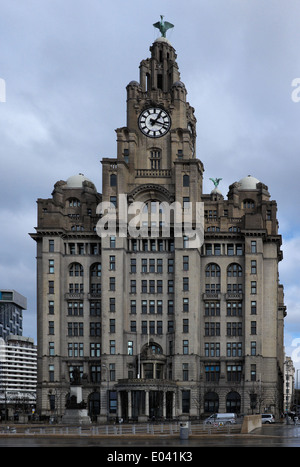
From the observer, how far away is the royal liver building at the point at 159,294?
15350cm

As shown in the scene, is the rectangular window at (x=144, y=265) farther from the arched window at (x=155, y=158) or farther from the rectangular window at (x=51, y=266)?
the arched window at (x=155, y=158)

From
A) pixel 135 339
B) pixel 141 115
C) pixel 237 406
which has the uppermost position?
pixel 141 115

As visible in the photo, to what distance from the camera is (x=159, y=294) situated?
157875 millimetres

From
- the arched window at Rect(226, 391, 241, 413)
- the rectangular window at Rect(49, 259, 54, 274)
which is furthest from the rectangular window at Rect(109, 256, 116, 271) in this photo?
the arched window at Rect(226, 391, 241, 413)

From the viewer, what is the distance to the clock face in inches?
6619

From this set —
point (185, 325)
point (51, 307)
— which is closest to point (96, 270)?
point (51, 307)

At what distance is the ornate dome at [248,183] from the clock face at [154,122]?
2053cm

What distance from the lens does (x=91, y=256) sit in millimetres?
160250

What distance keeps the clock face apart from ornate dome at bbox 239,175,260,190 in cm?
2053

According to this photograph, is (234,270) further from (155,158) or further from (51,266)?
(51,266)

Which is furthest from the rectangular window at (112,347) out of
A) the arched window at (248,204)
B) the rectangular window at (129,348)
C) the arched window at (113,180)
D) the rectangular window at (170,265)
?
the arched window at (248,204)
